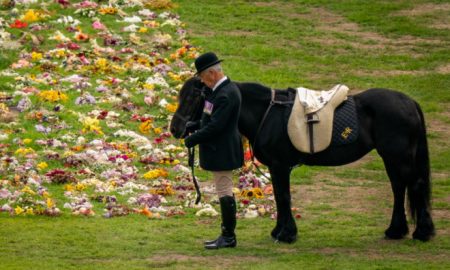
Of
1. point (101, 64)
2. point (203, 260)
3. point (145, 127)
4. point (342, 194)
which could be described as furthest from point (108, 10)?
point (203, 260)

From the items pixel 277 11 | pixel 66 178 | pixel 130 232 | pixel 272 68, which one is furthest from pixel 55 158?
pixel 277 11

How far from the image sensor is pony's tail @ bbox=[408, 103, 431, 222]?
17.3m

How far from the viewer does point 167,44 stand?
31.5 m

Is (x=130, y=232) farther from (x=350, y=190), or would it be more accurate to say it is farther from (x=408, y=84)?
(x=408, y=84)

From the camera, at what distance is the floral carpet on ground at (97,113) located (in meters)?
20.0

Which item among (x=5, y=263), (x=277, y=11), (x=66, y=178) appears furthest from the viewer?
(x=277, y=11)

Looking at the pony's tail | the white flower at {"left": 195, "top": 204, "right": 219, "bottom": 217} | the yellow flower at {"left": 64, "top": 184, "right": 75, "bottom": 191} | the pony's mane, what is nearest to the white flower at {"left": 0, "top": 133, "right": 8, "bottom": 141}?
the yellow flower at {"left": 64, "top": 184, "right": 75, "bottom": 191}

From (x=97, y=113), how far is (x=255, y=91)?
8.79 m

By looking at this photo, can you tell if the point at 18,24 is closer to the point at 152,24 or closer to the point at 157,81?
the point at 152,24

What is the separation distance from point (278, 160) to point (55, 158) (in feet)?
21.5

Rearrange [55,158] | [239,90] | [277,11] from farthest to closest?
[277,11] → [55,158] → [239,90]

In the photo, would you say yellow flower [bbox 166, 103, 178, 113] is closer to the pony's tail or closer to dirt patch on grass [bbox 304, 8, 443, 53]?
dirt patch on grass [bbox 304, 8, 443, 53]

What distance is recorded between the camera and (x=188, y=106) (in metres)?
17.0

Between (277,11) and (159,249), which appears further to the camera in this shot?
(277,11)
